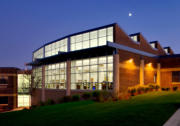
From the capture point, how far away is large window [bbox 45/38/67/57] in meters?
40.4

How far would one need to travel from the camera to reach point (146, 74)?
34.3 m

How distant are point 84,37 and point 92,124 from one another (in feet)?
89.8

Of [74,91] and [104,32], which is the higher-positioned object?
[104,32]

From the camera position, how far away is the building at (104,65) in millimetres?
27766

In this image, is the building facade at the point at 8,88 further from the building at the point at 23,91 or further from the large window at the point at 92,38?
the large window at the point at 92,38

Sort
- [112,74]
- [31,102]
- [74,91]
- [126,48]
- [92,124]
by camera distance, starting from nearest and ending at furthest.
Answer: [92,124] → [112,74] → [126,48] → [74,91] → [31,102]

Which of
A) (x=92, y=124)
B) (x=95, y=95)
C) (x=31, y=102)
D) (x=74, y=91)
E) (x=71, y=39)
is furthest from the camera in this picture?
(x=31, y=102)

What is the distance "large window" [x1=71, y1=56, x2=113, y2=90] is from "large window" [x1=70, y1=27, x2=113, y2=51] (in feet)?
11.9

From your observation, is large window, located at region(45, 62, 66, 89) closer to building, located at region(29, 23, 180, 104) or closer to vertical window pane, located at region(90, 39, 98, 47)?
building, located at region(29, 23, 180, 104)

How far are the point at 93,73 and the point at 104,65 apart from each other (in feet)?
8.18

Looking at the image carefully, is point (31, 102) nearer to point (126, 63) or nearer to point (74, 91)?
point (74, 91)

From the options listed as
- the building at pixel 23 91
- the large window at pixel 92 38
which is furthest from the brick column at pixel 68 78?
the building at pixel 23 91

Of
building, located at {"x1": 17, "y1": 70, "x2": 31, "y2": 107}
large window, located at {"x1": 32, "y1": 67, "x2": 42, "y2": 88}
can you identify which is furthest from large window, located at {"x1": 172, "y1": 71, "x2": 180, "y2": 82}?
building, located at {"x1": 17, "y1": 70, "x2": 31, "y2": 107}

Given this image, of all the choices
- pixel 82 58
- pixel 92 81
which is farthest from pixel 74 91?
pixel 82 58
